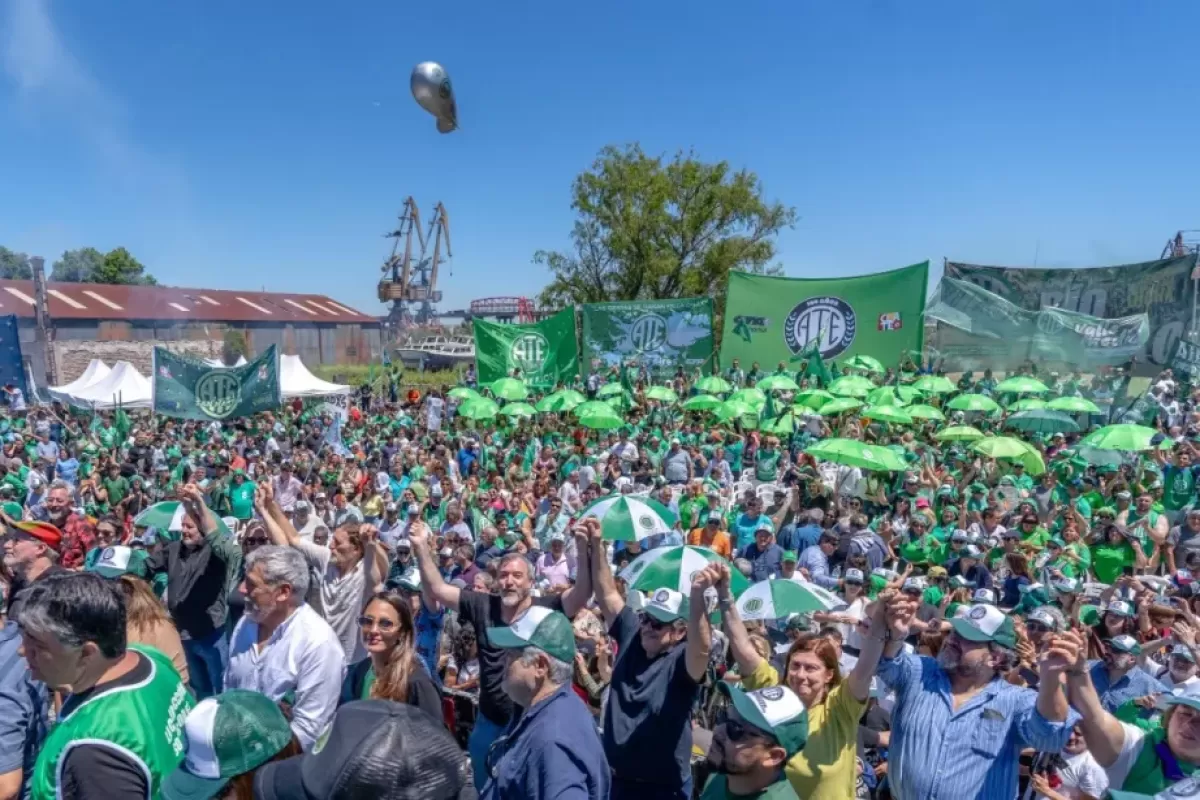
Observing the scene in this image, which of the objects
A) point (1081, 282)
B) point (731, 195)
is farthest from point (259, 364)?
point (731, 195)

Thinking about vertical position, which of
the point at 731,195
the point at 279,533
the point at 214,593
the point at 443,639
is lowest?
the point at 443,639

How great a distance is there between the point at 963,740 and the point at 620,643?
4.24ft

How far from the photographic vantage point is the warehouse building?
31.2 meters

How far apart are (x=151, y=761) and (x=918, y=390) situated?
1456 cm

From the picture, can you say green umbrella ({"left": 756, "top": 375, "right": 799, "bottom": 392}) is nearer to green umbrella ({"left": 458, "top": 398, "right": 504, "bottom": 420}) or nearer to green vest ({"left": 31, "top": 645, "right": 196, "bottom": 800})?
green umbrella ({"left": 458, "top": 398, "right": 504, "bottom": 420})

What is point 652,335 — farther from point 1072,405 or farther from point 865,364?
point 1072,405

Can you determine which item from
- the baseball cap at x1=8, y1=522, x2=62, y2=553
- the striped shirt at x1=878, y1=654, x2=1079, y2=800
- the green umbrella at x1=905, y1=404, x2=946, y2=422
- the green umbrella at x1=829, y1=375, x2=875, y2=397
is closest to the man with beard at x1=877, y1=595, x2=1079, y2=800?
the striped shirt at x1=878, y1=654, x2=1079, y2=800

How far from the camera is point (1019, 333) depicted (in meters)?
18.8

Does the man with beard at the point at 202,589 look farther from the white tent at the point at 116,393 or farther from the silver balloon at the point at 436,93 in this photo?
the white tent at the point at 116,393

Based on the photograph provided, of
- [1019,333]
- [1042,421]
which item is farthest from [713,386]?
[1019,333]

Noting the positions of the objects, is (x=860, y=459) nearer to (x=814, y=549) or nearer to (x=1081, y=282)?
(x=814, y=549)

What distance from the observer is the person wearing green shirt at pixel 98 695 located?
6.29 ft

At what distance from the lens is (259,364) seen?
1443 cm

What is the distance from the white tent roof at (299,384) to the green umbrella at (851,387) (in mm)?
11446
